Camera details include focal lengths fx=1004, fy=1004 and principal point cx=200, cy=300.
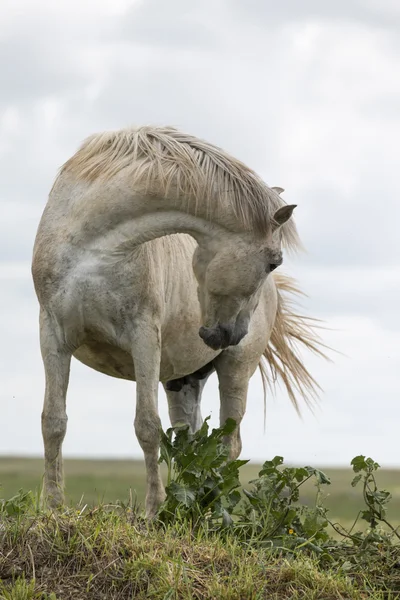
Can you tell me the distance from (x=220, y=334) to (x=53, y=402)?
4.03ft

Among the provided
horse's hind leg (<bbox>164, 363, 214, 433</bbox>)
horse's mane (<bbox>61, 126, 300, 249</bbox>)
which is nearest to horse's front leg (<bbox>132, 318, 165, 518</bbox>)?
horse's mane (<bbox>61, 126, 300, 249</bbox>)

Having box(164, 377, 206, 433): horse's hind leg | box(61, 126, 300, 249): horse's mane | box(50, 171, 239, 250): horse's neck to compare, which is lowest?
box(164, 377, 206, 433): horse's hind leg

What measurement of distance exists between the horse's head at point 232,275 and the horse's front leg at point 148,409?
434 millimetres

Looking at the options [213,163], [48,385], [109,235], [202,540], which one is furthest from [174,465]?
[213,163]

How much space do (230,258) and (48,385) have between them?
153 centimetres

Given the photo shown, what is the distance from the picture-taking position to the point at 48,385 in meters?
6.86

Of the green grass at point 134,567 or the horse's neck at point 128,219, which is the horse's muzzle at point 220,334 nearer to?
the horse's neck at point 128,219

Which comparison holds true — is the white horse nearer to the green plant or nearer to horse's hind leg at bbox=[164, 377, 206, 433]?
the green plant

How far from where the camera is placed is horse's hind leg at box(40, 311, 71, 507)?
22.3ft

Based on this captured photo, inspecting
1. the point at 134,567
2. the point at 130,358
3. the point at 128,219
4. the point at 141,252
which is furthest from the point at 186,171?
the point at 134,567

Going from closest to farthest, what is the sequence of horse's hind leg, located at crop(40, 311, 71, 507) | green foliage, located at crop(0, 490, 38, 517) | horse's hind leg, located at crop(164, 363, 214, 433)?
green foliage, located at crop(0, 490, 38, 517) → horse's hind leg, located at crop(40, 311, 71, 507) → horse's hind leg, located at crop(164, 363, 214, 433)

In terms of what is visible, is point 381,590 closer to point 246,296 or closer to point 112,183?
point 246,296

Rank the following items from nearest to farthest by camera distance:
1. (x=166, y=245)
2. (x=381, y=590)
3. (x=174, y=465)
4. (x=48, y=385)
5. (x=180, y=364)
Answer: (x=381, y=590) → (x=174, y=465) → (x=48, y=385) → (x=166, y=245) → (x=180, y=364)

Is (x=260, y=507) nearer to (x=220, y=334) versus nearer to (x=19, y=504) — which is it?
(x=220, y=334)
